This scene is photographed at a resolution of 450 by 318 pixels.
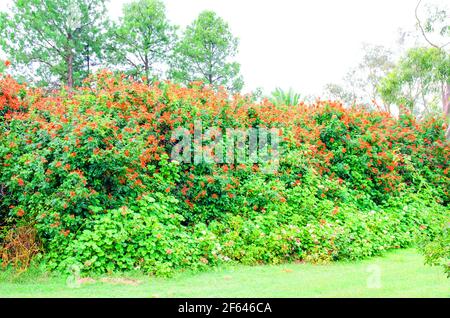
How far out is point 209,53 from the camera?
2488cm

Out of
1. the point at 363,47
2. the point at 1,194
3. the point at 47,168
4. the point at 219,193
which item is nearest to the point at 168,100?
the point at 219,193

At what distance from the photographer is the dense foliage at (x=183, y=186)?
6.73m

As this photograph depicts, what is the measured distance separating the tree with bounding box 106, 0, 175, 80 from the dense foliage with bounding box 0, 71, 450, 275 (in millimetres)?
15559

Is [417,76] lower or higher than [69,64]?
Result: lower

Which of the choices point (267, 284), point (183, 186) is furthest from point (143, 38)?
point (267, 284)

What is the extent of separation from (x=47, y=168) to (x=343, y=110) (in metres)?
6.75

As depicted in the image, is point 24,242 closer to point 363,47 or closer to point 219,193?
point 219,193

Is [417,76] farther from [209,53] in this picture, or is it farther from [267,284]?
[267,284]

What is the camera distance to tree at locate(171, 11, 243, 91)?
24688 millimetres

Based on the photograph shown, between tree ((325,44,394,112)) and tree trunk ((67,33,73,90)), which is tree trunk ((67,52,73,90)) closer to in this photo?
tree trunk ((67,33,73,90))

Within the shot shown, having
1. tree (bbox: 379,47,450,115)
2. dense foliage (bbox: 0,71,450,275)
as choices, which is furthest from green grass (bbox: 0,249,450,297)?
tree (bbox: 379,47,450,115)

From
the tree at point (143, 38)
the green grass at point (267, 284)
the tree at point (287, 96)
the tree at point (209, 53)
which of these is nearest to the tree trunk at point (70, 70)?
the tree at point (143, 38)

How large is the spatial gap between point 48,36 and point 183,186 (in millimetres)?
18682
